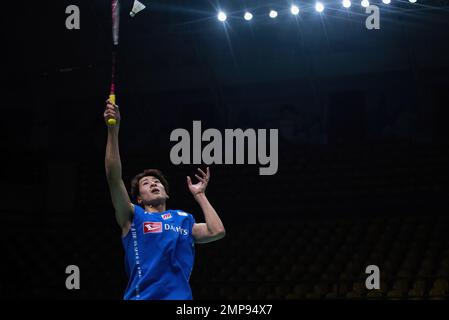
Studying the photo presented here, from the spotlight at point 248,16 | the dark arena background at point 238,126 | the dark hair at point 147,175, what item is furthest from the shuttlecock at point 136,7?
the spotlight at point 248,16

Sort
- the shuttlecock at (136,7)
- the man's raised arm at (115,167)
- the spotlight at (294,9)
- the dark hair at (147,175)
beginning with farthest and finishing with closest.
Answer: the spotlight at (294,9) < the shuttlecock at (136,7) < the dark hair at (147,175) < the man's raised arm at (115,167)

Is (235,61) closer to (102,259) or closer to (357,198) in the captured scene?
(357,198)

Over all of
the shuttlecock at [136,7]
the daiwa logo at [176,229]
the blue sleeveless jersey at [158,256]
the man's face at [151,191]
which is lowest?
the blue sleeveless jersey at [158,256]

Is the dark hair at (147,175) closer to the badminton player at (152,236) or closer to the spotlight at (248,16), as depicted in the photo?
the badminton player at (152,236)

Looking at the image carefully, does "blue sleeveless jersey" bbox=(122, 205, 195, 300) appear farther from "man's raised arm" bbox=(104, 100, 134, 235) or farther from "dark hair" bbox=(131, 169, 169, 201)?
"dark hair" bbox=(131, 169, 169, 201)

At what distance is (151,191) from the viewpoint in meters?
3.85

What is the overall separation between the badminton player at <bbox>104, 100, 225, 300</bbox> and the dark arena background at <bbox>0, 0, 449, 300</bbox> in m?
6.01

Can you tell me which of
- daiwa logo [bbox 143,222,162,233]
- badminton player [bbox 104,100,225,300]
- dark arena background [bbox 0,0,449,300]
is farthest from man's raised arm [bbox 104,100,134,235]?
dark arena background [bbox 0,0,449,300]

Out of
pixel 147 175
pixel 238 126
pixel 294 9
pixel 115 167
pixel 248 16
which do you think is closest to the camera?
pixel 115 167

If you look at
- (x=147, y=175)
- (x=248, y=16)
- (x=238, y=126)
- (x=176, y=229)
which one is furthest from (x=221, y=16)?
(x=176, y=229)

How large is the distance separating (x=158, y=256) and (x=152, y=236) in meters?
0.13

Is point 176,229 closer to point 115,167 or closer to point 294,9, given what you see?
point 115,167

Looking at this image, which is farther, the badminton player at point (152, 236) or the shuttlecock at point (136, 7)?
the shuttlecock at point (136, 7)

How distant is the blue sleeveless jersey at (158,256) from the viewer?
3451 mm
